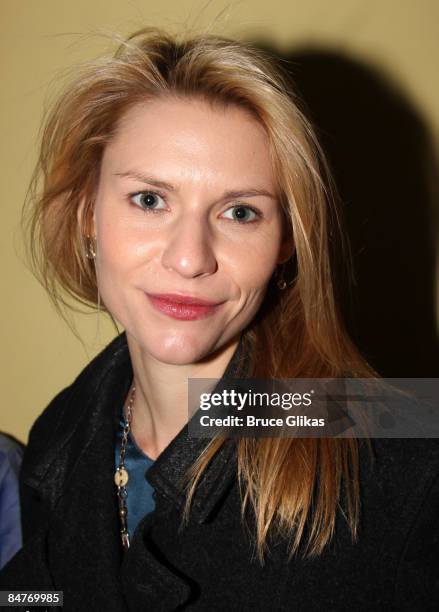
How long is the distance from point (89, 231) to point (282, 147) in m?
0.45

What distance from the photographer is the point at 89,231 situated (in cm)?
138

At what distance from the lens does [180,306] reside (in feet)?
3.85

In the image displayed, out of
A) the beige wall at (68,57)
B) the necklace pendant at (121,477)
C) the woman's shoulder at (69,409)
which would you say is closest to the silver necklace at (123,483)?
the necklace pendant at (121,477)

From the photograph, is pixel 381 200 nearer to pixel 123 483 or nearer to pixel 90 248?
pixel 90 248

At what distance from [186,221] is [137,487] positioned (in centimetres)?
62

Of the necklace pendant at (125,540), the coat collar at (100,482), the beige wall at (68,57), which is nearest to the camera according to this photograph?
the coat collar at (100,482)

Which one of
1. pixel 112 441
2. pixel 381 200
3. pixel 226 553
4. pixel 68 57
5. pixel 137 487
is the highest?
pixel 68 57

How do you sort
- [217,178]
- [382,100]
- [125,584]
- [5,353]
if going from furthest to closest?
1. [5,353]
2. [382,100]
3. [125,584]
4. [217,178]

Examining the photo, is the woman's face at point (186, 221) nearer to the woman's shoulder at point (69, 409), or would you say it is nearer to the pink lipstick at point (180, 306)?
the pink lipstick at point (180, 306)

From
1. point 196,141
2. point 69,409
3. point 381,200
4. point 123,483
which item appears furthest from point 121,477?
point 381,200

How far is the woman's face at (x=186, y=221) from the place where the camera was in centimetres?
112

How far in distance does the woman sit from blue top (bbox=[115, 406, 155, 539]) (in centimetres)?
4

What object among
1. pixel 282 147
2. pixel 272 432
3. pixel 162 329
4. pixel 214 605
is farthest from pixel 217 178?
pixel 214 605

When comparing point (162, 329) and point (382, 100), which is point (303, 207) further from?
point (382, 100)
